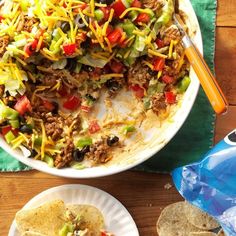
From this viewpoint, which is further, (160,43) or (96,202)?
(96,202)

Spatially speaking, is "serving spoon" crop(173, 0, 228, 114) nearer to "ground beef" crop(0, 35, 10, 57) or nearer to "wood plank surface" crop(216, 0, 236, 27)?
"wood plank surface" crop(216, 0, 236, 27)

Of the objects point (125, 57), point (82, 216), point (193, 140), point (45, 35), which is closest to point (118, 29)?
point (125, 57)

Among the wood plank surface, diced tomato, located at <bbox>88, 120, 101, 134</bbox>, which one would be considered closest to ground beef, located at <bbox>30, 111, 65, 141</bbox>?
diced tomato, located at <bbox>88, 120, 101, 134</bbox>

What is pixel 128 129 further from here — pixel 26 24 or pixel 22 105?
pixel 26 24

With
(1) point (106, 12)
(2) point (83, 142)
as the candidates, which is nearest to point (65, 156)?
(2) point (83, 142)

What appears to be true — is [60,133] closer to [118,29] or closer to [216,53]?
[118,29]
